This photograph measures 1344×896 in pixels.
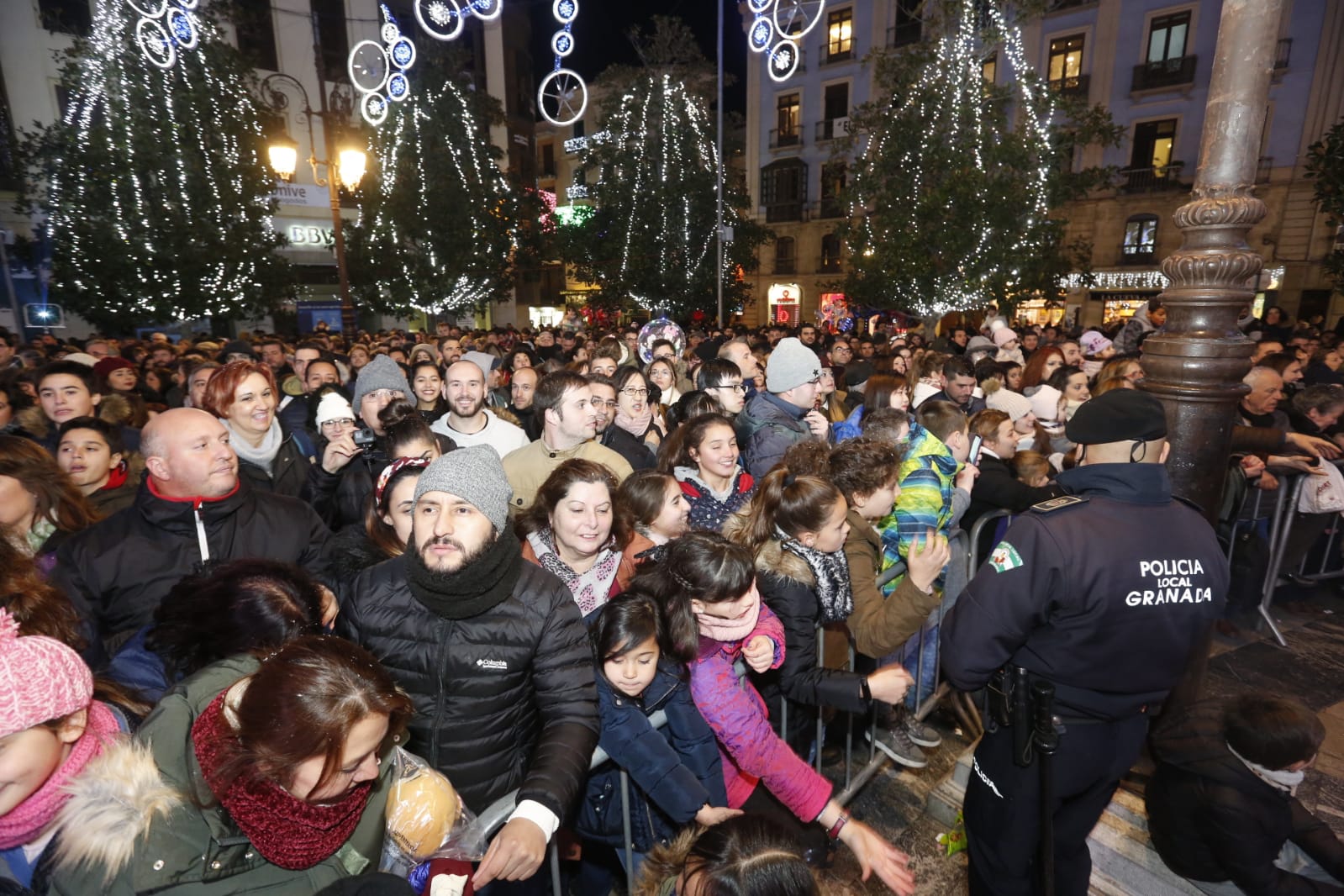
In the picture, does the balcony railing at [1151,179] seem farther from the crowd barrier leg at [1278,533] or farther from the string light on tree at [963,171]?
the crowd barrier leg at [1278,533]

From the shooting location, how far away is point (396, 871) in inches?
71.3

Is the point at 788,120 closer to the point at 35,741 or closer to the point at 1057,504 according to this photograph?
the point at 1057,504

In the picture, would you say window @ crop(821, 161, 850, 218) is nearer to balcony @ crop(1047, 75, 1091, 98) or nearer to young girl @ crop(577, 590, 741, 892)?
balcony @ crop(1047, 75, 1091, 98)

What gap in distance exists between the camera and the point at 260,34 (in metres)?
23.8

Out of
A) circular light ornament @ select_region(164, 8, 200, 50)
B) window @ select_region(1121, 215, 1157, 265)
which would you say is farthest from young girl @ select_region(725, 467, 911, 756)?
window @ select_region(1121, 215, 1157, 265)

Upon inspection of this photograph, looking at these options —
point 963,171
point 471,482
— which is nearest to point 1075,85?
point 963,171

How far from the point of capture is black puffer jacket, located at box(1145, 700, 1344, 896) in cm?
243

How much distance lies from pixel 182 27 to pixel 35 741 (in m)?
18.9

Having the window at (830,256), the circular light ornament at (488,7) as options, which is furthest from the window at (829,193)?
the circular light ornament at (488,7)

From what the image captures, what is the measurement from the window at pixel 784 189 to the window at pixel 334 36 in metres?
19.5

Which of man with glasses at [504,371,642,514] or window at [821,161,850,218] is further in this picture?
window at [821,161,850,218]

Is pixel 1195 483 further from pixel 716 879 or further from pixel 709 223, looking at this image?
pixel 709 223

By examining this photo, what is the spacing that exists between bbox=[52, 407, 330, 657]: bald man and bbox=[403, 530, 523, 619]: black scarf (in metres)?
0.98

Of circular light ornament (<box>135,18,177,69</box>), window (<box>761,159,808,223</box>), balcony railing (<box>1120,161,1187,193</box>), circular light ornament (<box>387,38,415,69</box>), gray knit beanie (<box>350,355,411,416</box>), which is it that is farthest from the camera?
window (<box>761,159,808,223</box>)
